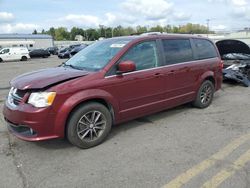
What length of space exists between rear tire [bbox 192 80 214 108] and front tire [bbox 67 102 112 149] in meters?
2.61

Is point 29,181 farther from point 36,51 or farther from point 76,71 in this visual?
point 36,51

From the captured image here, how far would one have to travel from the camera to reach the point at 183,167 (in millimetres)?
3629

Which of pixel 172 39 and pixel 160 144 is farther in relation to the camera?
pixel 172 39

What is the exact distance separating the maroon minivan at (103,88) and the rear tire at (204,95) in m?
0.17

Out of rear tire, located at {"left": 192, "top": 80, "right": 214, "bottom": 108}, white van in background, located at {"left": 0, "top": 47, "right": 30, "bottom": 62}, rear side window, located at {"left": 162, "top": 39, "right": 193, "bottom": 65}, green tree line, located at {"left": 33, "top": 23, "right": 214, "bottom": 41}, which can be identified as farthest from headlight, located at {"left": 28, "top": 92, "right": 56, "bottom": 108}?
green tree line, located at {"left": 33, "top": 23, "right": 214, "bottom": 41}

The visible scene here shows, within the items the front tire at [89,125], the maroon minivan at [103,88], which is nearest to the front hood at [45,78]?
the maroon minivan at [103,88]

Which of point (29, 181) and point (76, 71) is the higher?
point (76, 71)

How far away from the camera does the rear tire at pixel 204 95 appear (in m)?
6.29

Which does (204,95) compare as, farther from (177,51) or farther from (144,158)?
(144,158)

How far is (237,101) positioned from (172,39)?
9.33ft

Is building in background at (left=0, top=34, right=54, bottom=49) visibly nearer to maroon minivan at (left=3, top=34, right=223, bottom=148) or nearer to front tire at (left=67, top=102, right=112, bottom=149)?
maroon minivan at (left=3, top=34, right=223, bottom=148)

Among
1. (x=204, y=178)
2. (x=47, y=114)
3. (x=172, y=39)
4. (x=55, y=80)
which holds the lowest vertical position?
(x=204, y=178)

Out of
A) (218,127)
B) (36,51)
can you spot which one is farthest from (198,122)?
(36,51)

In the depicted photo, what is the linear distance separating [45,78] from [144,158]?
1.87 metres
